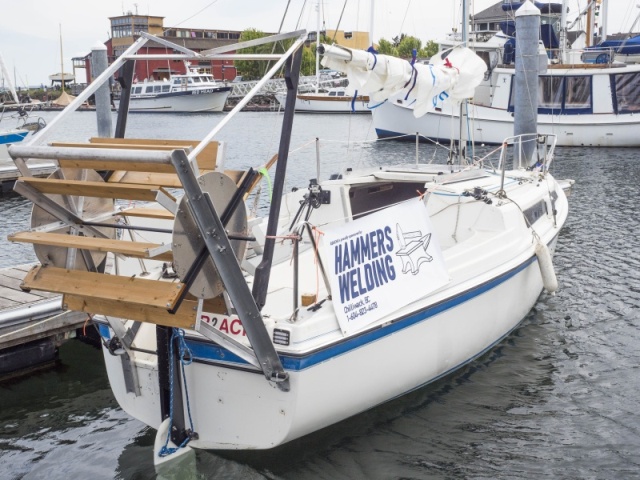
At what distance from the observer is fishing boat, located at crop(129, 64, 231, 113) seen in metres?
73.2

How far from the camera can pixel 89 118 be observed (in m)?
78.4

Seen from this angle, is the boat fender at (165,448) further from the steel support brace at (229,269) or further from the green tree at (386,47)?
the green tree at (386,47)

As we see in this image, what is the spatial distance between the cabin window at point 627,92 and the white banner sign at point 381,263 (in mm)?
29395

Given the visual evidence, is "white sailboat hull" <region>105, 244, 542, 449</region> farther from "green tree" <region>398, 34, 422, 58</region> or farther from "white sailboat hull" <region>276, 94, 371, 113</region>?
"green tree" <region>398, 34, 422, 58</region>

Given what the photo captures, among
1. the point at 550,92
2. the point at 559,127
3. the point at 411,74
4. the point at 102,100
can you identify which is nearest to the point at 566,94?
the point at 550,92

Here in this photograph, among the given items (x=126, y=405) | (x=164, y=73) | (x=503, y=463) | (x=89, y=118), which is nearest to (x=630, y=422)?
(x=503, y=463)

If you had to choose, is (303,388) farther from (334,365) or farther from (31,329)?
(31,329)

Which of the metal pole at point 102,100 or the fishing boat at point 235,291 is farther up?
the metal pole at point 102,100

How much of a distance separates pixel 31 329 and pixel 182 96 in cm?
6589

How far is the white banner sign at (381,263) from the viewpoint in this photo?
6.87 meters

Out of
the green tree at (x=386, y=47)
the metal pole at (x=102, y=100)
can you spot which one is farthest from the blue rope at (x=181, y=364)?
the green tree at (x=386, y=47)

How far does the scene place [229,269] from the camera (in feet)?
19.1

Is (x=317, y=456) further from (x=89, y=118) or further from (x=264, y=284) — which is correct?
(x=89, y=118)

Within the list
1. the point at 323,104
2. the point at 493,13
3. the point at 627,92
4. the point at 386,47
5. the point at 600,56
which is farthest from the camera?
the point at 386,47
